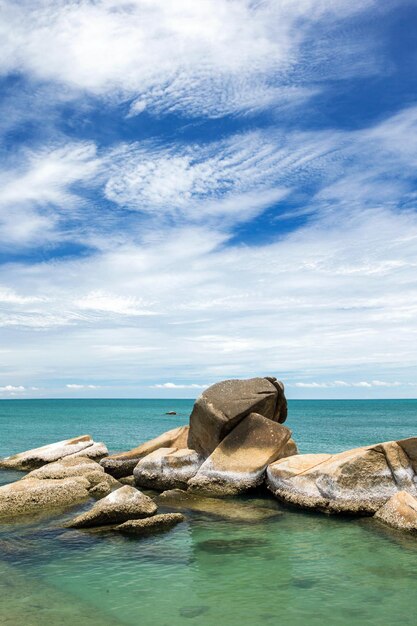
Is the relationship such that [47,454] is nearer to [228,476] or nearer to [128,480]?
[128,480]

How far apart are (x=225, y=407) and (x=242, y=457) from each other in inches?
82.3

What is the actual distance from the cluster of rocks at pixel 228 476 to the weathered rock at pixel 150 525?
26mm

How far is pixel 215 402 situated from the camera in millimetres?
21297

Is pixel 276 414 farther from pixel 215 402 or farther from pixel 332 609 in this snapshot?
pixel 332 609

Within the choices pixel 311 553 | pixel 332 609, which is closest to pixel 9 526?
pixel 311 553

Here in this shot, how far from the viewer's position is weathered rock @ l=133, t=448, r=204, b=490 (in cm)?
2054

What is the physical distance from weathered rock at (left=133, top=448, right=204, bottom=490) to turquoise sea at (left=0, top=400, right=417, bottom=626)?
13.7 feet

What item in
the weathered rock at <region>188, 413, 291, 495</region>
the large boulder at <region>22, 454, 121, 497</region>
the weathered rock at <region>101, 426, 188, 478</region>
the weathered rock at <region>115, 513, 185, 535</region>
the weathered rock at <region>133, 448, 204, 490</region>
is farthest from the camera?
the weathered rock at <region>101, 426, 188, 478</region>

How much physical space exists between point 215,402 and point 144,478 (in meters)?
3.91

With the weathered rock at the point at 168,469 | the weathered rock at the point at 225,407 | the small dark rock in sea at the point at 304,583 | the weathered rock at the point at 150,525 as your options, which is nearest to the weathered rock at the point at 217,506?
the weathered rock at the point at 168,469

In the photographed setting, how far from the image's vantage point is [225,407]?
827 inches

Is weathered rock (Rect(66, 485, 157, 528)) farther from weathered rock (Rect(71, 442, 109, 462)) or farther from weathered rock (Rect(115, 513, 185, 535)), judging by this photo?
weathered rock (Rect(71, 442, 109, 462))

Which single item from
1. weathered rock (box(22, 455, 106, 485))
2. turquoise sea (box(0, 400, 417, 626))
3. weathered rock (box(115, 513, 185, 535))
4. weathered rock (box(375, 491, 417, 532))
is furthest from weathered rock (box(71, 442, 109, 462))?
weathered rock (box(375, 491, 417, 532))

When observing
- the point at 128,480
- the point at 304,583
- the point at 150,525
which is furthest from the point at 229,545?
the point at 128,480
